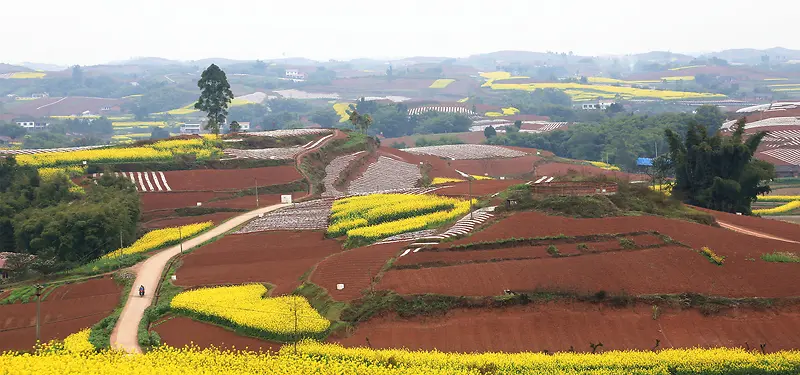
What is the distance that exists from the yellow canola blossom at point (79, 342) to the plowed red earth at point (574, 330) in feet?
32.4

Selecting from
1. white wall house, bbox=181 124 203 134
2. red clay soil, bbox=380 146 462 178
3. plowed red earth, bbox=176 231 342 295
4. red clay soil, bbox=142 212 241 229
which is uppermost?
plowed red earth, bbox=176 231 342 295

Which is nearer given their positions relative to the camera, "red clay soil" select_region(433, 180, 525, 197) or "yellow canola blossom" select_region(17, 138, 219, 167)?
"red clay soil" select_region(433, 180, 525, 197)

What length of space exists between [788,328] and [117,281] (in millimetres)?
31727

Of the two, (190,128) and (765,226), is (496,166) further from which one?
(190,128)

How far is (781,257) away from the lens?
36.4m

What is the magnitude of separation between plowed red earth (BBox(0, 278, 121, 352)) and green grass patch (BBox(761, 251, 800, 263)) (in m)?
30.6

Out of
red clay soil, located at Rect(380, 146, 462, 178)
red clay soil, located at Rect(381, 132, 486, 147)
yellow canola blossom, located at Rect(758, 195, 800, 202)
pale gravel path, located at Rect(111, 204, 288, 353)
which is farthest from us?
red clay soil, located at Rect(381, 132, 486, 147)

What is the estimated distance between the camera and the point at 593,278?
34156 mm

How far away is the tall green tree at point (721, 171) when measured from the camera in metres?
55.2

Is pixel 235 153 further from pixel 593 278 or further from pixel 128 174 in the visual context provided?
pixel 593 278

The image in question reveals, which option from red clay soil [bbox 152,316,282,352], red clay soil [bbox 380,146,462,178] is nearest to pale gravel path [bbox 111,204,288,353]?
red clay soil [bbox 152,316,282,352]

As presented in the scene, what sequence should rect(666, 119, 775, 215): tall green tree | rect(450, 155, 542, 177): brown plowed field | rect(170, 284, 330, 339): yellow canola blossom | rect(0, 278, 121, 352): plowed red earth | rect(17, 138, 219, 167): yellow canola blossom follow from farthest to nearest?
rect(450, 155, 542, 177): brown plowed field, rect(17, 138, 219, 167): yellow canola blossom, rect(666, 119, 775, 215): tall green tree, rect(0, 278, 121, 352): plowed red earth, rect(170, 284, 330, 339): yellow canola blossom

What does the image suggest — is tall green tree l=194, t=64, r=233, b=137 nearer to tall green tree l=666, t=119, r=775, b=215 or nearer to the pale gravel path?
the pale gravel path

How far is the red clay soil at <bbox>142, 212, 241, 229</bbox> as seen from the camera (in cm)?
5513
